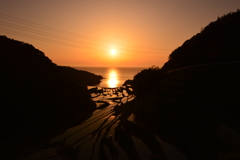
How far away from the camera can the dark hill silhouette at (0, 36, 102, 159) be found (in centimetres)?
1282

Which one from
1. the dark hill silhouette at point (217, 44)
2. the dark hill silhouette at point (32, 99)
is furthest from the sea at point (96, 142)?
the dark hill silhouette at point (217, 44)

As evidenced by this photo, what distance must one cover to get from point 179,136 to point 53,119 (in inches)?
500

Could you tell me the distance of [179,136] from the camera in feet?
37.6

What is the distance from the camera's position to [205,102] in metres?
12.4

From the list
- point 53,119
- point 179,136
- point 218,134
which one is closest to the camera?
point 218,134

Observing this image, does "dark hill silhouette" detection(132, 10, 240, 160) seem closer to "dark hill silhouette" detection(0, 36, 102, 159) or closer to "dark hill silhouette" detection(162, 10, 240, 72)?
"dark hill silhouette" detection(162, 10, 240, 72)

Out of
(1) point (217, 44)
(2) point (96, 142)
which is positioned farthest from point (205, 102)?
(1) point (217, 44)

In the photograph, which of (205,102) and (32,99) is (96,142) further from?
(205,102)

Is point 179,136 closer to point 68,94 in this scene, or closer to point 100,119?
point 100,119

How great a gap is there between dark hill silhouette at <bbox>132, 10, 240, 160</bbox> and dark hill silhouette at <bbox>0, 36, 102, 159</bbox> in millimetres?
9036

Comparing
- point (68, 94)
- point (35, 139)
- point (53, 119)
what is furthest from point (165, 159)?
point (68, 94)

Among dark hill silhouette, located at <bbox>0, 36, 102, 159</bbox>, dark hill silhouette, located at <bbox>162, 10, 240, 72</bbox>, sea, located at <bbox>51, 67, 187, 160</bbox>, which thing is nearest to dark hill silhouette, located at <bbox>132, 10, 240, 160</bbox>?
dark hill silhouette, located at <bbox>162, 10, 240, 72</bbox>

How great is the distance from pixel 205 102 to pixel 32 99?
16.6 meters

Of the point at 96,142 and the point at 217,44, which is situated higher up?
the point at 217,44
